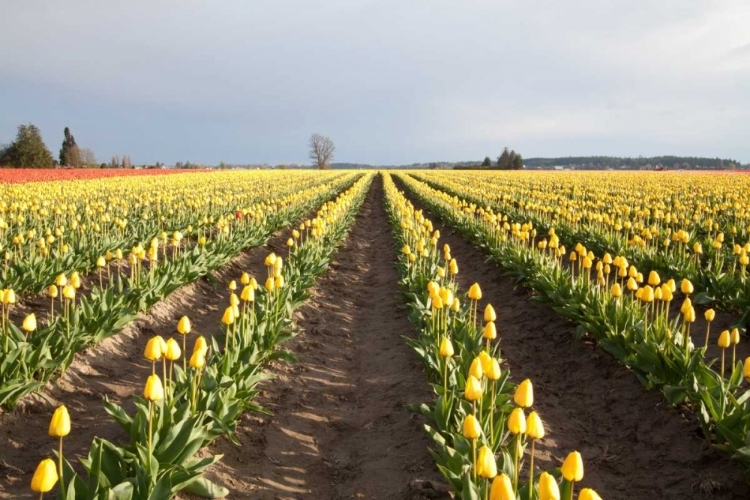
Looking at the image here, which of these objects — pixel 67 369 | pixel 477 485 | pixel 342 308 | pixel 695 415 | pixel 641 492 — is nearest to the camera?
pixel 477 485

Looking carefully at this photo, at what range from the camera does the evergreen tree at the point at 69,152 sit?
251 ft

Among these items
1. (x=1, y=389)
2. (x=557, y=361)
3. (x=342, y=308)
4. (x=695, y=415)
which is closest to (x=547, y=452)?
(x=695, y=415)

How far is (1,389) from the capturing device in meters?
4.30

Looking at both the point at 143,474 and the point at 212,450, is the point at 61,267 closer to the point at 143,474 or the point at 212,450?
the point at 212,450

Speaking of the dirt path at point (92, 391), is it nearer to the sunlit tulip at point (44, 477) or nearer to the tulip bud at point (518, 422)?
the sunlit tulip at point (44, 477)

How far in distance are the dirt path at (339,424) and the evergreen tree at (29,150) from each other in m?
59.5

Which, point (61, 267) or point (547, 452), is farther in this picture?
point (61, 267)

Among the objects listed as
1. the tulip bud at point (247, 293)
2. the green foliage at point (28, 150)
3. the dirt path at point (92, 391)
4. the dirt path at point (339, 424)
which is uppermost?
the green foliage at point (28, 150)

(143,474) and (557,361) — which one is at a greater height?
(143,474)

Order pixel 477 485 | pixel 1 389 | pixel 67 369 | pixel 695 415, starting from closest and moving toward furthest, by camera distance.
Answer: pixel 477 485 → pixel 1 389 → pixel 695 415 → pixel 67 369

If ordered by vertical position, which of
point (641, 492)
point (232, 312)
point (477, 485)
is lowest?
point (641, 492)

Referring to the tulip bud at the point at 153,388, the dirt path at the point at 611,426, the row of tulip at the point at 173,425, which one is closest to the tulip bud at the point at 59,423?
the row of tulip at the point at 173,425

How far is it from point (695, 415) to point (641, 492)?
1070 mm

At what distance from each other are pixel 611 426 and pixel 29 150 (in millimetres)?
64487
